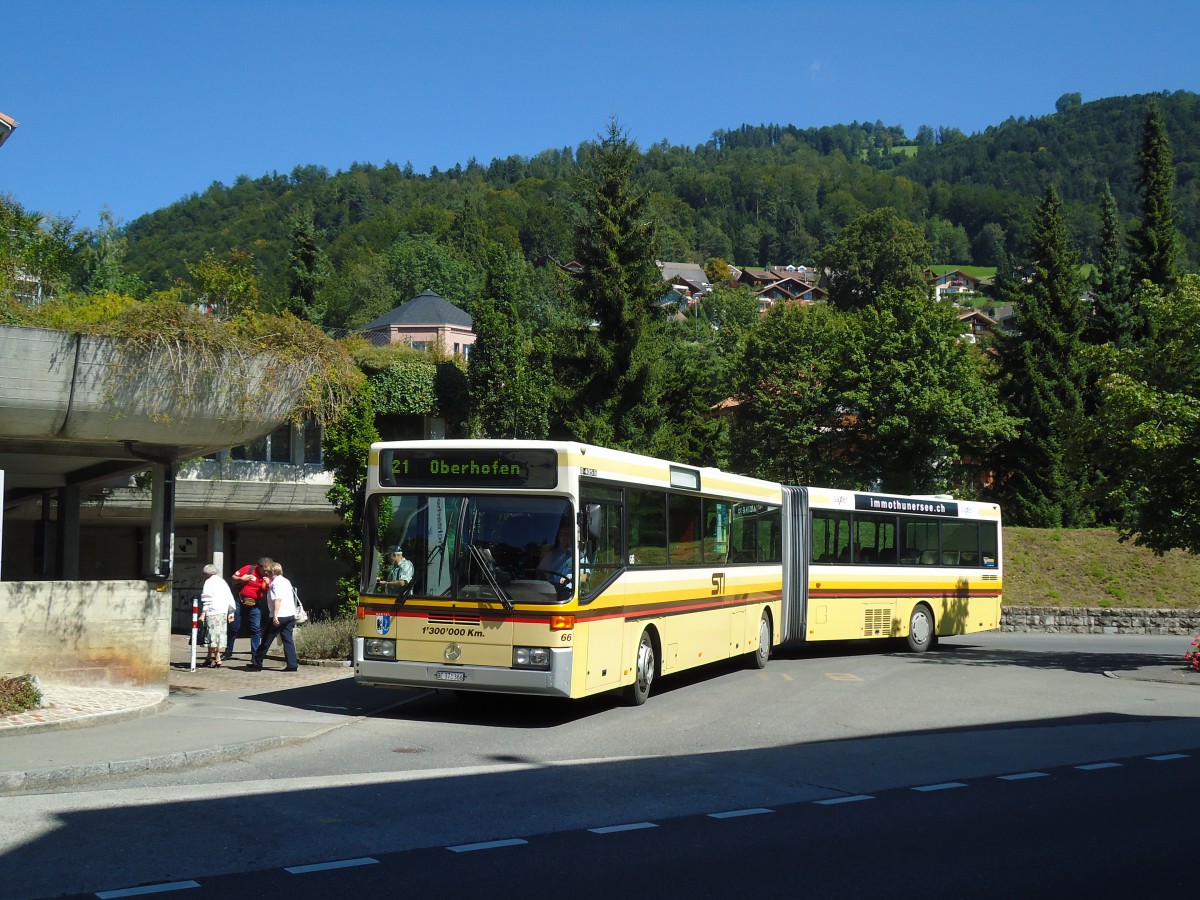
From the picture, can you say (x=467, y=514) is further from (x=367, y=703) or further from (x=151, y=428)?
(x=151, y=428)

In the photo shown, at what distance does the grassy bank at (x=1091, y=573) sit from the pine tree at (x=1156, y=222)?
22.3m

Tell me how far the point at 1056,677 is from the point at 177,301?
15075 mm

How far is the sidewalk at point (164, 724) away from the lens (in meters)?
9.99

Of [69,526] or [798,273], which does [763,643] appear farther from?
[798,273]

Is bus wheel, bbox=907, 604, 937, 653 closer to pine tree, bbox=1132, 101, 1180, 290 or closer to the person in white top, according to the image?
the person in white top

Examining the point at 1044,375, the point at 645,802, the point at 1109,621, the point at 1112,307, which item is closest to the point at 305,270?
the point at 1044,375

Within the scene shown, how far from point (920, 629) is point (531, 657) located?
13798 millimetres

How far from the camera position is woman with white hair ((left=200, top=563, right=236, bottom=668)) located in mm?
18938

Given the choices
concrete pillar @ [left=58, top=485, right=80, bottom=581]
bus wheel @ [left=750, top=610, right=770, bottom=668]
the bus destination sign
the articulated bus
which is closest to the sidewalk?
→ the articulated bus

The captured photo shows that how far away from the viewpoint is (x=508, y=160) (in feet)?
654

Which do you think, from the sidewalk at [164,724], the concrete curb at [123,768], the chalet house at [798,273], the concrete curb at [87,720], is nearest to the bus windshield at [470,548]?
the sidewalk at [164,724]

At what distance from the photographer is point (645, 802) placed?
907 cm

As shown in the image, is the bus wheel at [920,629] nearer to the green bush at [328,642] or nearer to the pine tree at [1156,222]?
the green bush at [328,642]

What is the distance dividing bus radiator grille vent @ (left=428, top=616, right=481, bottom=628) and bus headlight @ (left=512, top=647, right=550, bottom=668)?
54 cm
